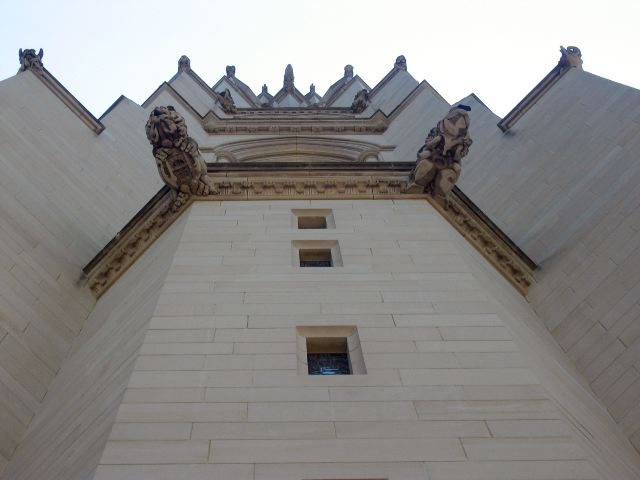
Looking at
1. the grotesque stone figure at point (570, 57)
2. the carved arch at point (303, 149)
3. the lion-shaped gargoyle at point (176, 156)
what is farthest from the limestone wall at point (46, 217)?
the grotesque stone figure at point (570, 57)

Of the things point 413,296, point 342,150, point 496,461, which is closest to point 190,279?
point 413,296

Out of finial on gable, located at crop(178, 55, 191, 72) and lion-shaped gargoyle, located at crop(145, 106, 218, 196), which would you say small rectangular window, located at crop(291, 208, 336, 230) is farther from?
finial on gable, located at crop(178, 55, 191, 72)

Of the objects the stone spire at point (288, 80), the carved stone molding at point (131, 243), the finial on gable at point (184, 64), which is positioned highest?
the stone spire at point (288, 80)

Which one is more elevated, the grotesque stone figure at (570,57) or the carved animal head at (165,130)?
the grotesque stone figure at (570,57)

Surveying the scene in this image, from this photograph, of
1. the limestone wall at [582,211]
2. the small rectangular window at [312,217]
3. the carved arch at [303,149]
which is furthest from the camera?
the carved arch at [303,149]

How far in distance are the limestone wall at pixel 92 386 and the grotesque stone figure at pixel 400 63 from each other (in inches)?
862

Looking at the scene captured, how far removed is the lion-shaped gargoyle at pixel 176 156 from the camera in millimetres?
10984

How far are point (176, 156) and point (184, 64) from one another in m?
22.2

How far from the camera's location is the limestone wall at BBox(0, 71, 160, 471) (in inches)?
335

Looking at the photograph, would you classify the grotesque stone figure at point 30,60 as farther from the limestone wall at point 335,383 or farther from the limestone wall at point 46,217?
the limestone wall at point 335,383

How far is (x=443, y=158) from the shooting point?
11344mm

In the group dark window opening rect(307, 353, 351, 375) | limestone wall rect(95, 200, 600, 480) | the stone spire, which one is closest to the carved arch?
limestone wall rect(95, 200, 600, 480)

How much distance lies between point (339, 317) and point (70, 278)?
555 cm

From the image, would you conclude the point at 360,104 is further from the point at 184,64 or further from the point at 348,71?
the point at 348,71
